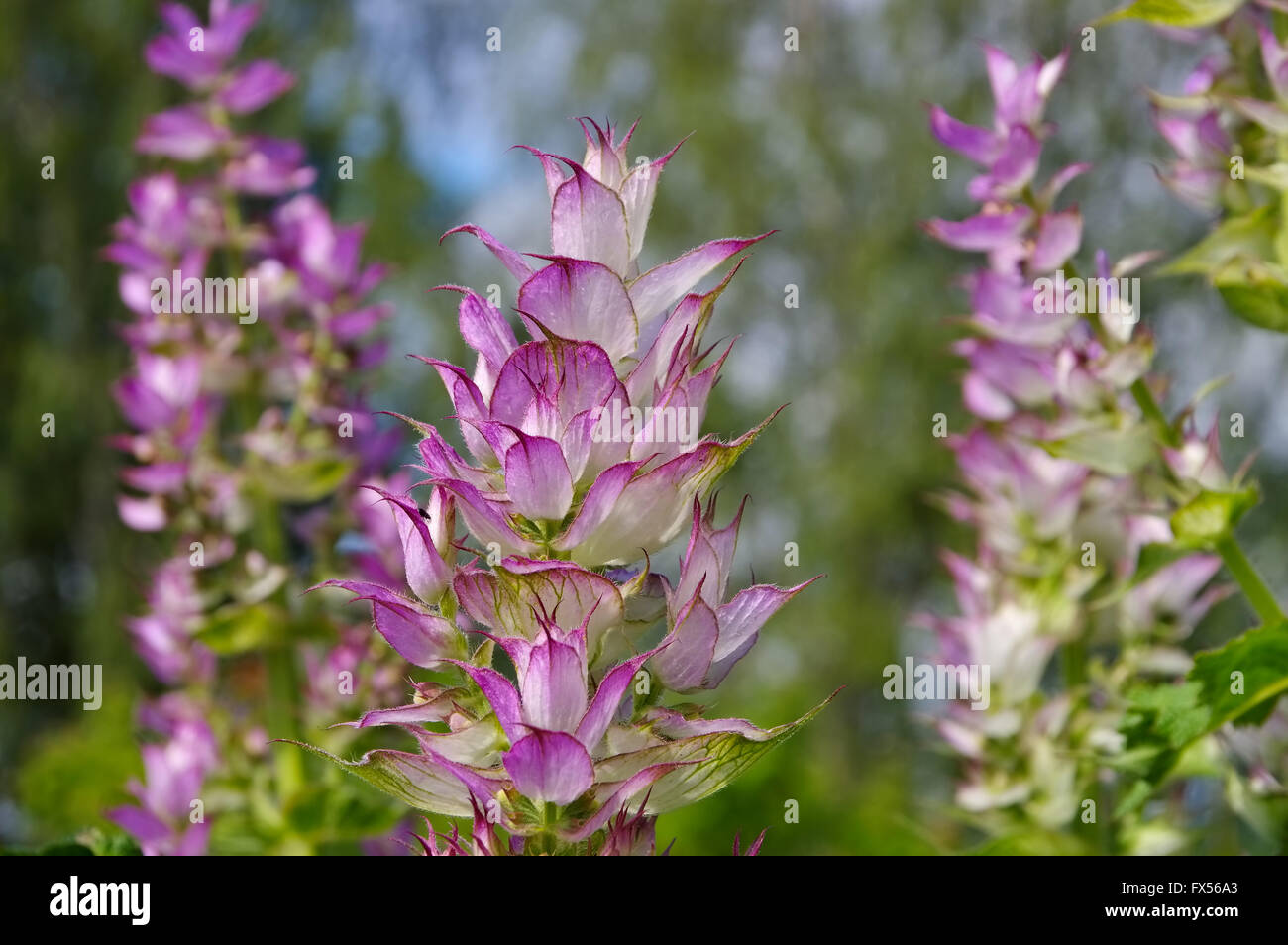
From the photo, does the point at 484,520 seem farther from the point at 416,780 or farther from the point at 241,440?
the point at 241,440

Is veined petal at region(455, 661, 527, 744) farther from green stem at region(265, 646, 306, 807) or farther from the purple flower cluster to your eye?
green stem at region(265, 646, 306, 807)

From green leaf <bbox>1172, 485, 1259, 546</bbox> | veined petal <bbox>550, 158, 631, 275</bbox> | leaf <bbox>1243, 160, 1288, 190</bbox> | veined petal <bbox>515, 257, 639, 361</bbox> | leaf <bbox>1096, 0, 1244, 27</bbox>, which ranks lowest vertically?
green leaf <bbox>1172, 485, 1259, 546</bbox>

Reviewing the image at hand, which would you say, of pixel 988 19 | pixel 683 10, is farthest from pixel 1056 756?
pixel 683 10

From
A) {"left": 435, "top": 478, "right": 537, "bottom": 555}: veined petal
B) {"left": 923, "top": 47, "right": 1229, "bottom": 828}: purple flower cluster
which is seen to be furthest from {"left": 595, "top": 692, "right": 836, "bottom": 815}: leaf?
{"left": 923, "top": 47, "right": 1229, "bottom": 828}: purple flower cluster

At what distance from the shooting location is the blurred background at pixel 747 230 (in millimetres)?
8352

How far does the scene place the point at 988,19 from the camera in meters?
8.80

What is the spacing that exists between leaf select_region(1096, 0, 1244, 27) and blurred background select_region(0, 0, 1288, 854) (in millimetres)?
6369

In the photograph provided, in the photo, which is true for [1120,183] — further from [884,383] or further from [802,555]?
[802,555]

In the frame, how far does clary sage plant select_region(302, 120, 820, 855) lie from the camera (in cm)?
90

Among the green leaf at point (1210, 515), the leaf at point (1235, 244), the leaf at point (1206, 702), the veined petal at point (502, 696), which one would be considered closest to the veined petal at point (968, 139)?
the leaf at point (1235, 244)

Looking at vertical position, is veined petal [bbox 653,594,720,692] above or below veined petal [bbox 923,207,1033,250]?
below

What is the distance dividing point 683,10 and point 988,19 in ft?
7.73

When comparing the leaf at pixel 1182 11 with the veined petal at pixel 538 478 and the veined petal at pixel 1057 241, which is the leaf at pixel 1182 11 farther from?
the veined petal at pixel 538 478
